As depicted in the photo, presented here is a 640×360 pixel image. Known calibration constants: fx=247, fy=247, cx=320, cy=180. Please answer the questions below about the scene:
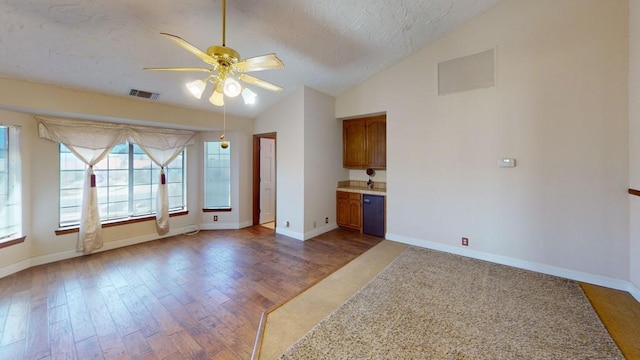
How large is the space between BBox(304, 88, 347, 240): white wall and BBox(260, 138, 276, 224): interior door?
149 centimetres

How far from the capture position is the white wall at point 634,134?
8.10ft

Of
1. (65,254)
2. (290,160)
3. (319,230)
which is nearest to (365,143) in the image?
(290,160)

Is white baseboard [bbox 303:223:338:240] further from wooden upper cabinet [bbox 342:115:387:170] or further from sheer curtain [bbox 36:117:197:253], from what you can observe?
sheer curtain [bbox 36:117:197:253]

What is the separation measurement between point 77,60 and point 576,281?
20.8ft

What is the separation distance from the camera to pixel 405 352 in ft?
6.02

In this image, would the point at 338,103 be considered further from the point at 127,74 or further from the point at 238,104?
the point at 127,74

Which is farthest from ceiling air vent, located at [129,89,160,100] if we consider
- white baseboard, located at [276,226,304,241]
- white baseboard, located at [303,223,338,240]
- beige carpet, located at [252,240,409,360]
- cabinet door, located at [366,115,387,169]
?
cabinet door, located at [366,115,387,169]

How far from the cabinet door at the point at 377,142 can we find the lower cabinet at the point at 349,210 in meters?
0.74

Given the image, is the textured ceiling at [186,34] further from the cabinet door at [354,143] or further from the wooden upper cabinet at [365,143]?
the cabinet door at [354,143]

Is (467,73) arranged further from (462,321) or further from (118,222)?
(118,222)

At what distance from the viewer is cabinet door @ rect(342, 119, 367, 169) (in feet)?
16.7

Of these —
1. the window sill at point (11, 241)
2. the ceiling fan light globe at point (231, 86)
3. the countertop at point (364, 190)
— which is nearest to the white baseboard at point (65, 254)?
the window sill at point (11, 241)

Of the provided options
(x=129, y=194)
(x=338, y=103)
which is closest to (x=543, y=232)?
(x=338, y=103)

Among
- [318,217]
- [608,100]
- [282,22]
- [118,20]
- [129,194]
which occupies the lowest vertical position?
[318,217]
